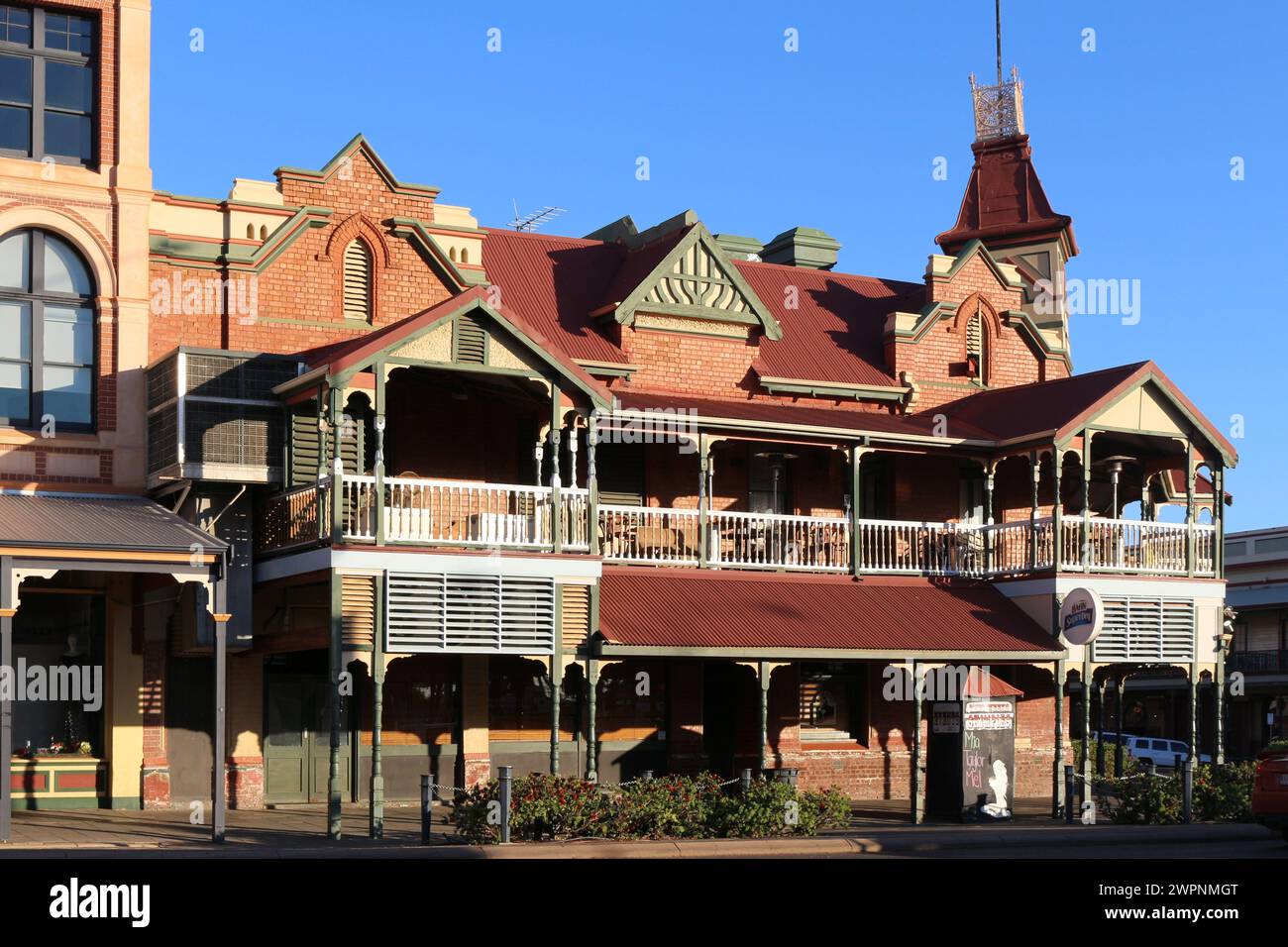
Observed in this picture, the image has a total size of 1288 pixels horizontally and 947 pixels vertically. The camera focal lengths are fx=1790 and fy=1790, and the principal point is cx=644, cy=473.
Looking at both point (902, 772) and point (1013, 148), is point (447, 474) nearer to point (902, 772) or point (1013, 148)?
point (902, 772)

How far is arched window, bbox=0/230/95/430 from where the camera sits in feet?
84.3

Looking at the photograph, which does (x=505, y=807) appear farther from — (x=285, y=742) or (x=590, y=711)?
(x=285, y=742)

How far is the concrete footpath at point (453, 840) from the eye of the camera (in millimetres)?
20156

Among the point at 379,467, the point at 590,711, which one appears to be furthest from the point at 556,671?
the point at 379,467

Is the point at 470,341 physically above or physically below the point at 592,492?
above

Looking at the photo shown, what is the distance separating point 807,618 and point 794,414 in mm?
3953

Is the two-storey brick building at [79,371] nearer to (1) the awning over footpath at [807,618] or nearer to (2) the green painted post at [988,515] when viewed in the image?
(1) the awning over footpath at [807,618]

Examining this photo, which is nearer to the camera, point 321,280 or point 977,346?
point 321,280

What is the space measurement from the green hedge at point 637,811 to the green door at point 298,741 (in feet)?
19.4

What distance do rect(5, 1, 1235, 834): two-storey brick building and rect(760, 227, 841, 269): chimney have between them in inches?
83.8

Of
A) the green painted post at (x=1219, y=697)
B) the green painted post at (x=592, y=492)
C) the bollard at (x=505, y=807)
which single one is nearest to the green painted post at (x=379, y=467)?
the green painted post at (x=592, y=492)

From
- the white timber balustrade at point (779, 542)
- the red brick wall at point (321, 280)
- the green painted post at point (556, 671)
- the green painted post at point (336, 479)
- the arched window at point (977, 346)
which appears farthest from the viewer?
the arched window at point (977, 346)

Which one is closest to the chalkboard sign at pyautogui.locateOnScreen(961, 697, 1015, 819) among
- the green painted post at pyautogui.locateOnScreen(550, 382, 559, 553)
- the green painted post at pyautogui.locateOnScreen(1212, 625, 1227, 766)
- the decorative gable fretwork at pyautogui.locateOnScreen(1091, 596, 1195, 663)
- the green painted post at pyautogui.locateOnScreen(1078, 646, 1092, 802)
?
the green painted post at pyautogui.locateOnScreen(1078, 646, 1092, 802)

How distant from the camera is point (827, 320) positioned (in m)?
34.6
